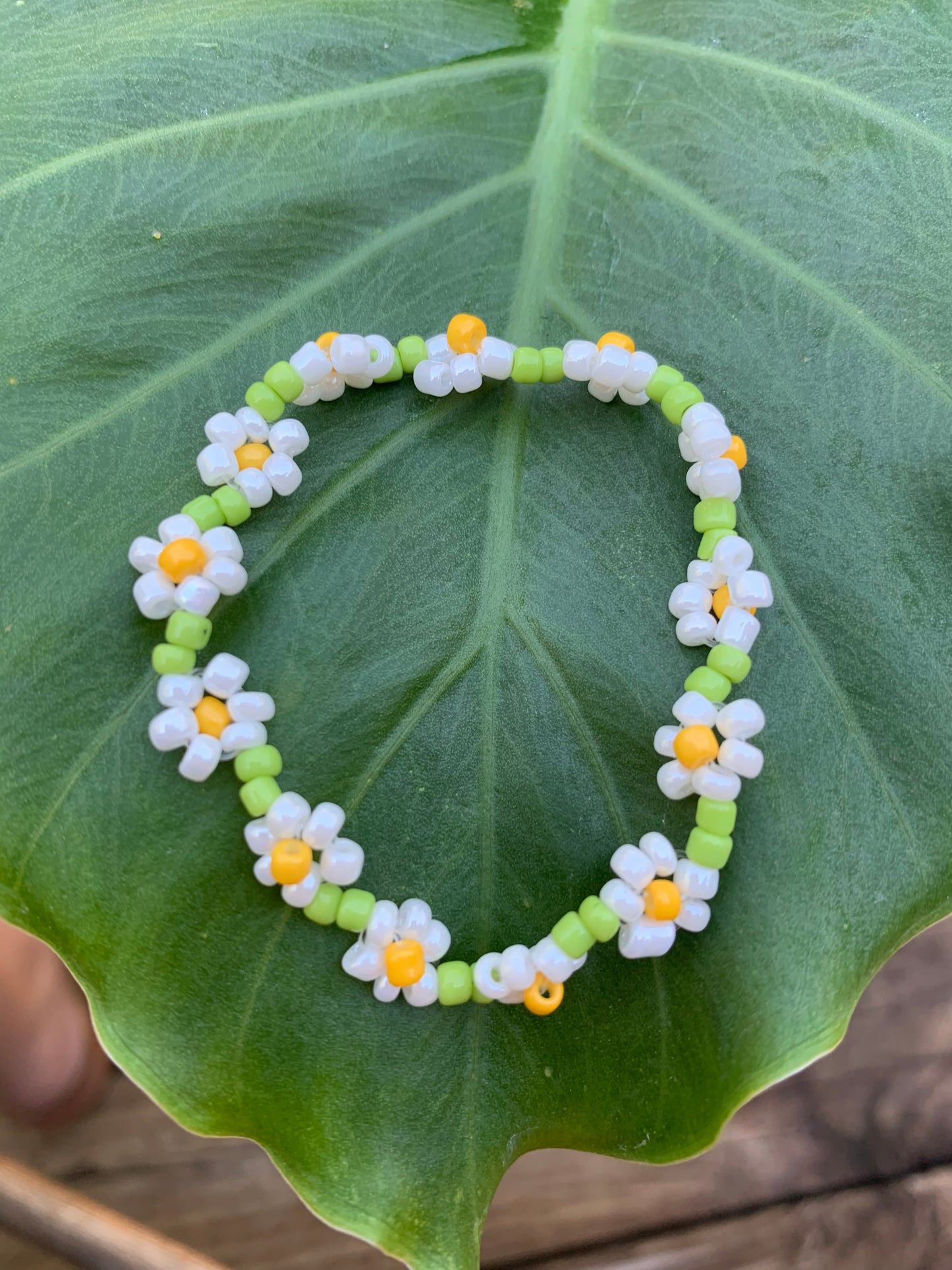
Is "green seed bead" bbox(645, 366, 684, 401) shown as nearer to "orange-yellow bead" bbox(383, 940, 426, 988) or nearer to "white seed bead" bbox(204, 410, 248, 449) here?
"white seed bead" bbox(204, 410, 248, 449)

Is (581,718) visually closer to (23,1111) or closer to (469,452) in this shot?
(469,452)

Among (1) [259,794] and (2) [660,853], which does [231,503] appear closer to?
(1) [259,794]

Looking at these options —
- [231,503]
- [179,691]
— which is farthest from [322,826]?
[231,503]

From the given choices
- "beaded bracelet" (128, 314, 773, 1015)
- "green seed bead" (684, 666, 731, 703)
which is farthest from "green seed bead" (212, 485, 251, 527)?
"green seed bead" (684, 666, 731, 703)

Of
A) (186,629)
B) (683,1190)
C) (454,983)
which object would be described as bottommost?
(683,1190)

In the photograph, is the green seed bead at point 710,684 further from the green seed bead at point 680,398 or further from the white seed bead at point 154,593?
the white seed bead at point 154,593

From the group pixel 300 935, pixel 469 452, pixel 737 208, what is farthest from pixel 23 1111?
pixel 737 208
